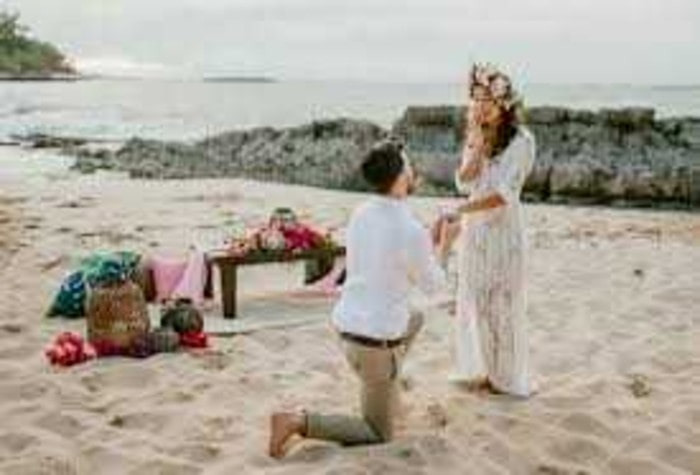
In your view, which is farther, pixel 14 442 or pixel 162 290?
pixel 162 290

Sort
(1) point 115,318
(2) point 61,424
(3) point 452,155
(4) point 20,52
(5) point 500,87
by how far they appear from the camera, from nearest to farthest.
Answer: (2) point 61,424 → (5) point 500,87 → (1) point 115,318 → (3) point 452,155 → (4) point 20,52

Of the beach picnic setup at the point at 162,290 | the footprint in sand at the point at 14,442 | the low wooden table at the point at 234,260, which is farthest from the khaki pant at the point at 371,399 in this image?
the low wooden table at the point at 234,260

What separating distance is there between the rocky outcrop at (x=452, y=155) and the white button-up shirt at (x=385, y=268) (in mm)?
14684

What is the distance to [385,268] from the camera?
18.0 feet

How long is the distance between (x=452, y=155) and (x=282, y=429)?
18832 millimetres

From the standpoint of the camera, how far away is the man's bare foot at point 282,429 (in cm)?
565

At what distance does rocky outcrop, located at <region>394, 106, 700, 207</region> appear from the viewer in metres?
20.1

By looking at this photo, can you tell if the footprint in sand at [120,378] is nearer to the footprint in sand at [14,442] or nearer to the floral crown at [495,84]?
the footprint in sand at [14,442]

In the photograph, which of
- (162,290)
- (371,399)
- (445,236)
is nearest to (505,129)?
(445,236)

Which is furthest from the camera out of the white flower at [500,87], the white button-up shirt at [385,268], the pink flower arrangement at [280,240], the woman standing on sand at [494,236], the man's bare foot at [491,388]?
the pink flower arrangement at [280,240]

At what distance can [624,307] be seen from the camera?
953 centimetres

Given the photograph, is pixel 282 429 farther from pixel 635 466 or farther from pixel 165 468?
pixel 635 466

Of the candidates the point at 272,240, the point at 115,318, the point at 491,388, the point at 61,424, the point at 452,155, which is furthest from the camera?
the point at 452,155

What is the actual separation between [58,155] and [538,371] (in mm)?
24170
